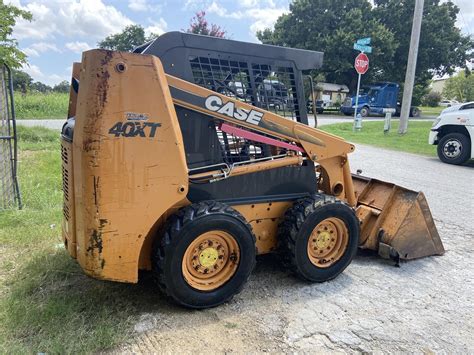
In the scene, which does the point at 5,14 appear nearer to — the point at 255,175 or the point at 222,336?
the point at 255,175

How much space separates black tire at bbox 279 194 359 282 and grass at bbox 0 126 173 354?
1.15 metres

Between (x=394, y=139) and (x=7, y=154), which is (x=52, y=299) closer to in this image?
(x=7, y=154)

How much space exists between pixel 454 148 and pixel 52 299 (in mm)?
10538

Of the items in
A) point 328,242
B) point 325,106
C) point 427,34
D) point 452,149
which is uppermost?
point 427,34

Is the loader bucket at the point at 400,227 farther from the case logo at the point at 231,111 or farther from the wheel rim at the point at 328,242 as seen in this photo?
the case logo at the point at 231,111

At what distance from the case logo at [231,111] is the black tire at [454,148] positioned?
9.12 m

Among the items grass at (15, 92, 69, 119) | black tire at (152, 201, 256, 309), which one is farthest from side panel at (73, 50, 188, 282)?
grass at (15, 92, 69, 119)

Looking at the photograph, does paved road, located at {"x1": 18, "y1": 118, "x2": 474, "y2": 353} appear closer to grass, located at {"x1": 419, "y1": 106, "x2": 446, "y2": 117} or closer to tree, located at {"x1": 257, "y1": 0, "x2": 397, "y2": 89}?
tree, located at {"x1": 257, "y1": 0, "x2": 397, "y2": 89}

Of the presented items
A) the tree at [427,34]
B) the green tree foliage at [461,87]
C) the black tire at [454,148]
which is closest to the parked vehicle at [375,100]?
the tree at [427,34]

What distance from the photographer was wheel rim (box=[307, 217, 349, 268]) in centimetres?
373

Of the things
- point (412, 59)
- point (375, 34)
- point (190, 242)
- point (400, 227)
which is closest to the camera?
point (190, 242)

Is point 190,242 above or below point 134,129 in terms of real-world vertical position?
below

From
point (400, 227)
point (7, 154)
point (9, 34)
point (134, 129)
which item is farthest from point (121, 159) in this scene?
point (9, 34)

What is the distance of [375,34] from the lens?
32.0 metres
